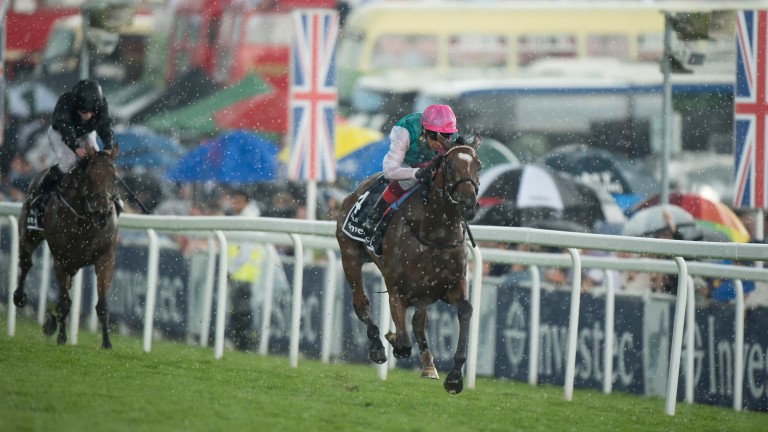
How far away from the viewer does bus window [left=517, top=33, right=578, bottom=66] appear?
26.6 metres

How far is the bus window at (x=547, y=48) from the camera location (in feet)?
87.3

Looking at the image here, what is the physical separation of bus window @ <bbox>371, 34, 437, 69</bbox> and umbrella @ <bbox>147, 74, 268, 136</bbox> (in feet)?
16.6

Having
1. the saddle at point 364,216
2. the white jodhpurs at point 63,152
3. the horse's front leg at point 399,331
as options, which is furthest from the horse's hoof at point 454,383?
the white jodhpurs at point 63,152

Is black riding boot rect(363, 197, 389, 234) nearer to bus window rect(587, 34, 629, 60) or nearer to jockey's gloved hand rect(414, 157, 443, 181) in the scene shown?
jockey's gloved hand rect(414, 157, 443, 181)

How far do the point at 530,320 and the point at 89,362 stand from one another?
153 inches

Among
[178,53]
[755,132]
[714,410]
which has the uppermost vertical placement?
[178,53]

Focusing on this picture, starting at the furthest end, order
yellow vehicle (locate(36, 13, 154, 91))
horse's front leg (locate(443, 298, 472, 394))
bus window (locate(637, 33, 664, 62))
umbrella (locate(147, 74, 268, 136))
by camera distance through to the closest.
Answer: bus window (locate(637, 33, 664, 62))
yellow vehicle (locate(36, 13, 154, 91))
umbrella (locate(147, 74, 268, 136))
horse's front leg (locate(443, 298, 472, 394))

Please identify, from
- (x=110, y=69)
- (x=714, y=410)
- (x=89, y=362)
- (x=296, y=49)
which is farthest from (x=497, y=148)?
(x=110, y=69)

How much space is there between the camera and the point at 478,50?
2717 cm

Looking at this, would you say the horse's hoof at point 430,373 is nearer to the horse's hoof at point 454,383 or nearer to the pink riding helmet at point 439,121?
the horse's hoof at point 454,383

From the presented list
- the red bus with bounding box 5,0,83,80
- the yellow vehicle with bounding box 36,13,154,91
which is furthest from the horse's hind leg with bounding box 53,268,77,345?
the red bus with bounding box 5,0,83,80

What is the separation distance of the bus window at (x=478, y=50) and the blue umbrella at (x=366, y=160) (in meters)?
10.6

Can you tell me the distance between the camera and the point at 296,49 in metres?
12.3

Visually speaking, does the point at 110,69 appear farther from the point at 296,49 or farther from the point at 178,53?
the point at 296,49
